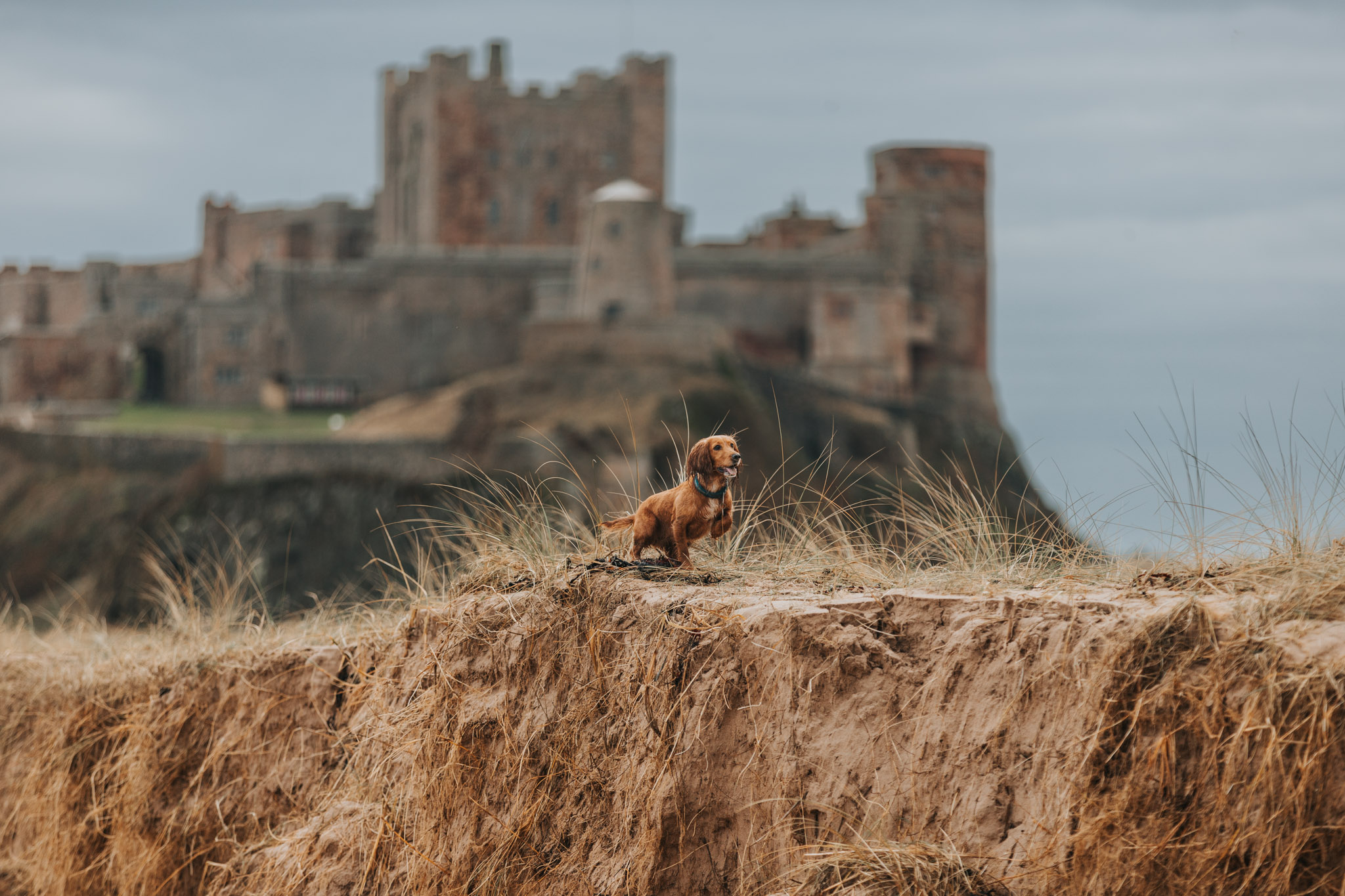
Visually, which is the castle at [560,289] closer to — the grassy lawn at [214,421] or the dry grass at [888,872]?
the grassy lawn at [214,421]

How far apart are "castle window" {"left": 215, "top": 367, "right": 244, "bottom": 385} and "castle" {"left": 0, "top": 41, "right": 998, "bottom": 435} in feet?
0.22

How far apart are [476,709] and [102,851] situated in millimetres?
3025

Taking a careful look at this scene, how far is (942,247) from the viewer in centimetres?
5359

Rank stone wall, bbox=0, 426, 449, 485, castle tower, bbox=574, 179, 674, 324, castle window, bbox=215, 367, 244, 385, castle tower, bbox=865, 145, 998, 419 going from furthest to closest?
castle tower, bbox=865, 145, 998, 419 < castle window, bbox=215, 367, 244, 385 < castle tower, bbox=574, 179, 674, 324 < stone wall, bbox=0, 426, 449, 485

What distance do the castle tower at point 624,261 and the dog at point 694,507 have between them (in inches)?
1613

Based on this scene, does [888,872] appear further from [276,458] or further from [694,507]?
[276,458]

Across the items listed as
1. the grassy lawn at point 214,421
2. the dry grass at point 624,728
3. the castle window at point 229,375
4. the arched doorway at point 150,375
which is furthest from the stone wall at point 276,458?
the dry grass at point 624,728

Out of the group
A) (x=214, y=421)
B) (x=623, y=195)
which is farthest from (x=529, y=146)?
(x=214, y=421)

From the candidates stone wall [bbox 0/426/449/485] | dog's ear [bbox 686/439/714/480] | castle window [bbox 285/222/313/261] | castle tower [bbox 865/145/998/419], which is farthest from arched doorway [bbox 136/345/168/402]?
dog's ear [bbox 686/439/714/480]

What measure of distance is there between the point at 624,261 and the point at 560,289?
14.1 feet

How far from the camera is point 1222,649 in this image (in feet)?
14.7

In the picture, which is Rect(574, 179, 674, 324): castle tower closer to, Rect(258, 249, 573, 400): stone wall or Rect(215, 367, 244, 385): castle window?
Rect(258, 249, 573, 400): stone wall

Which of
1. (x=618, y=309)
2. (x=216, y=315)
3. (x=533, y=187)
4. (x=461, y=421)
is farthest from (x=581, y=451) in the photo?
(x=533, y=187)

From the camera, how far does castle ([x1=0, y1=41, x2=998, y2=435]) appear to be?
158 ft
